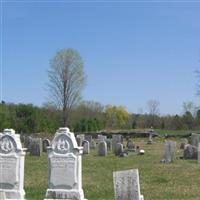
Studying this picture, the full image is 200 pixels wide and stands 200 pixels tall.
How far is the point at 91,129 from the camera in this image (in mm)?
65312

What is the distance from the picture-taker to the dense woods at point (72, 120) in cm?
5654

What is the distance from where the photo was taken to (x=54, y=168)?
1255 centimetres

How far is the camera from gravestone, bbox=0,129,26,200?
12.6 metres

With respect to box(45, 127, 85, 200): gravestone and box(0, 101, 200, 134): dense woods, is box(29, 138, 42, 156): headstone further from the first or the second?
box(0, 101, 200, 134): dense woods

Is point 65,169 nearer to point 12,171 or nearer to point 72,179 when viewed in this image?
point 72,179

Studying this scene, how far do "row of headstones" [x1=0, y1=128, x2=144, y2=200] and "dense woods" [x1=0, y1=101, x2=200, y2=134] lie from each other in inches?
1536

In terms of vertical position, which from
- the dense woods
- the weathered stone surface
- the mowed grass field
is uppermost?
the dense woods

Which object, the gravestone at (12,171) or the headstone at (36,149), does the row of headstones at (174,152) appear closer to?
the headstone at (36,149)

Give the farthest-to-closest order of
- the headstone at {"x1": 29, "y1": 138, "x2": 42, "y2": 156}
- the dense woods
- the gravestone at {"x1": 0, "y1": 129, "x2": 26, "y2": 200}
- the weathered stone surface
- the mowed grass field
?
the dense woods
the headstone at {"x1": 29, "y1": 138, "x2": 42, "y2": 156}
the weathered stone surface
the mowed grass field
the gravestone at {"x1": 0, "y1": 129, "x2": 26, "y2": 200}

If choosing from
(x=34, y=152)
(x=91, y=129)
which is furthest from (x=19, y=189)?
(x=91, y=129)

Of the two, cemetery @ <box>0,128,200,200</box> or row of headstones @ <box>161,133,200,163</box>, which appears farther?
row of headstones @ <box>161,133,200,163</box>

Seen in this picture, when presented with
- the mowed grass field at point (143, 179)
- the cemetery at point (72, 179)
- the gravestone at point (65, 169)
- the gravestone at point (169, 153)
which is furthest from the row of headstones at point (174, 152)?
the gravestone at point (65, 169)

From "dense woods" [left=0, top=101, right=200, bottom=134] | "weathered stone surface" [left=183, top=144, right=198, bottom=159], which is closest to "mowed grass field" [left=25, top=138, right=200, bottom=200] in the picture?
"weathered stone surface" [left=183, top=144, right=198, bottom=159]

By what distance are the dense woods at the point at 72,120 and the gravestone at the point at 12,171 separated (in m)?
39.0
